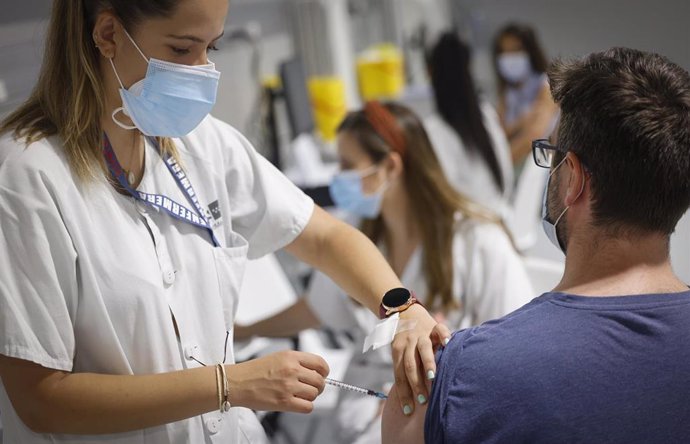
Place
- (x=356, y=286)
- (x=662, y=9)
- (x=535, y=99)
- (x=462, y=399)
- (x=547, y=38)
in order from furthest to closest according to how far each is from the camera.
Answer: (x=547, y=38), (x=535, y=99), (x=662, y=9), (x=356, y=286), (x=462, y=399)

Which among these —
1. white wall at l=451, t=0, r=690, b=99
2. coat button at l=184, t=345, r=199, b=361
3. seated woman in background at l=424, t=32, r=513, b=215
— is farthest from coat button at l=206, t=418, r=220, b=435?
white wall at l=451, t=0, r=690, b=99

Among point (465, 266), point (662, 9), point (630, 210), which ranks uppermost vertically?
point (662, 9)

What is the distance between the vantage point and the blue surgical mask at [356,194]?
7.28 ft

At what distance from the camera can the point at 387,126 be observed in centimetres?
221

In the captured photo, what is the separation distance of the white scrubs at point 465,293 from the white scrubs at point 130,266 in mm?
715

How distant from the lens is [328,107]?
4.68m

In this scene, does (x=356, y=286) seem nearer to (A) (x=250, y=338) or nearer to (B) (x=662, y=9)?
(A) (x=250, y=338)

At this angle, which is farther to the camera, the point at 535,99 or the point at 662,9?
the point at 535,99

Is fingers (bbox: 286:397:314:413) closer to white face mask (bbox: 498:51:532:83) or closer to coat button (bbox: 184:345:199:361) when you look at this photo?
coat button (bbox: 184:345:199:361)

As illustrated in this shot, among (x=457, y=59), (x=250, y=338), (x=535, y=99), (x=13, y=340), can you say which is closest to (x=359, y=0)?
(x=535, y=99)

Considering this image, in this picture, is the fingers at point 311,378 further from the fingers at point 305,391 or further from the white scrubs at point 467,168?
the white scrubs at point 467,168

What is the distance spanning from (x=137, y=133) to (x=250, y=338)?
1.11 meters

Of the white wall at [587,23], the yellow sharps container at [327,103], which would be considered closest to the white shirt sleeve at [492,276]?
the white wall at [587,23]

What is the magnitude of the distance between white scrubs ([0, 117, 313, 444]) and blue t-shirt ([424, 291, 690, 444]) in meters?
0.44
